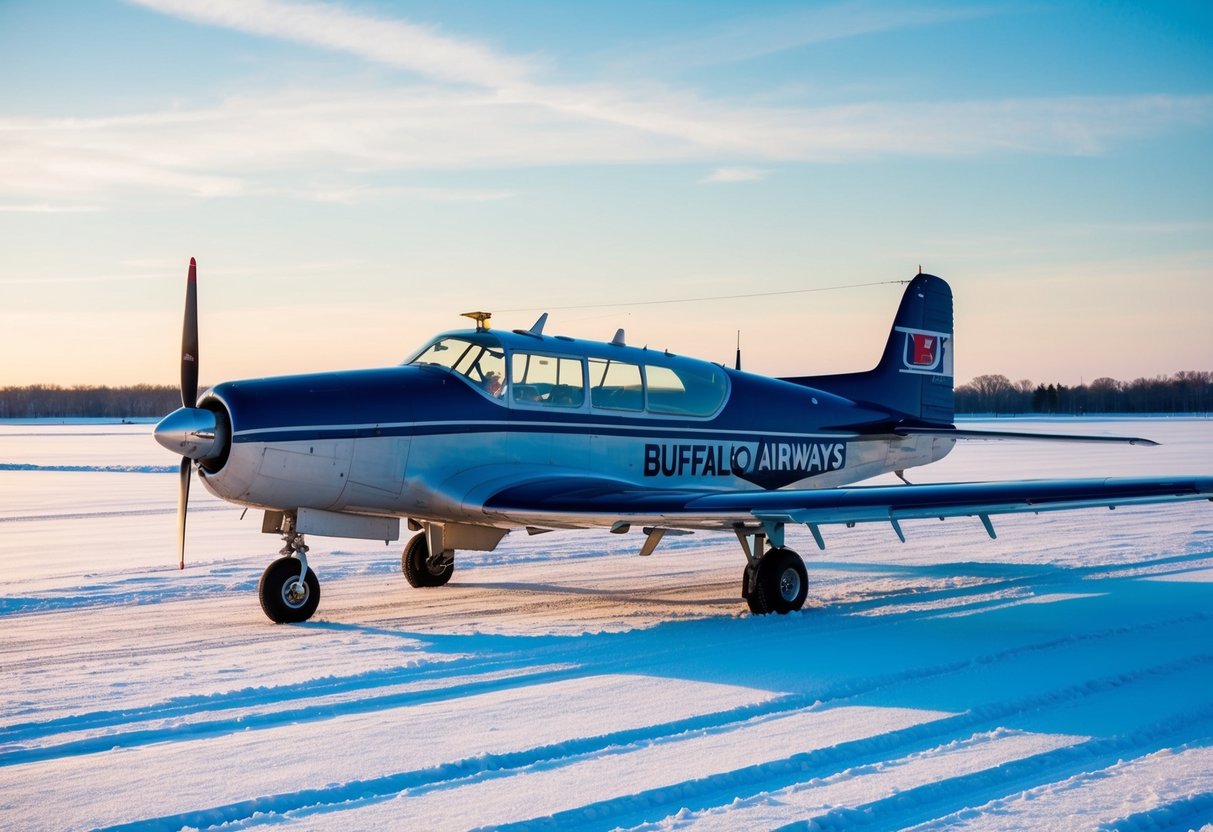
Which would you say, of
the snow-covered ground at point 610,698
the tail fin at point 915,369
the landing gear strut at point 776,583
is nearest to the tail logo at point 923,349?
the tail fin at point 915,369

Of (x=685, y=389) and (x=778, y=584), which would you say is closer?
(x=778, y=584)

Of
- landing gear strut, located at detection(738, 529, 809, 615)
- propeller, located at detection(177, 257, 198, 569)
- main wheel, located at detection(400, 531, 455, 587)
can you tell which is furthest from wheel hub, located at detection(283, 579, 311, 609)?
landing gear strut, located at detection(738, 529, 809, 615)

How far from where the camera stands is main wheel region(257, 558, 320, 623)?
866cm

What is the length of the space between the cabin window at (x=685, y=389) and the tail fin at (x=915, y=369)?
7.90 feet

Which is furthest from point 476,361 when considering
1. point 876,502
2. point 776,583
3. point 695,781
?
point 695,781

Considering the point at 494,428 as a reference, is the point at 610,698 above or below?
below

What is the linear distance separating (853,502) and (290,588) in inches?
175

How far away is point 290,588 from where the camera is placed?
8.77 metres

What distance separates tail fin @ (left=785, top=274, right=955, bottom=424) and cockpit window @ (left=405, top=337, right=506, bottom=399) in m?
4.94

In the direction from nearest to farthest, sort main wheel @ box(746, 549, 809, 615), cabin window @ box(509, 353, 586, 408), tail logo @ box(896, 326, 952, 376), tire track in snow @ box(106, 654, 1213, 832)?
tire track in snow @ box(106, 654, 1213, 832)
main wheel @ box(746, 549, 809, 615)
cabin window @ box(509, 353, 586, 408)
tail logo @ box(896, 326, 952, 376)

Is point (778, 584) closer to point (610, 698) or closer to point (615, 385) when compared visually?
point (615, 385)

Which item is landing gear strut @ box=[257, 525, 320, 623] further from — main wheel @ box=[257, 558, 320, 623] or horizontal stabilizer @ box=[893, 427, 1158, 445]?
horizontal stabilizer @ box=[893, 427, 1158, 445]

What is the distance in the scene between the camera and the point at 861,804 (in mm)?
4406

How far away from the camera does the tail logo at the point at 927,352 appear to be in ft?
46.8
